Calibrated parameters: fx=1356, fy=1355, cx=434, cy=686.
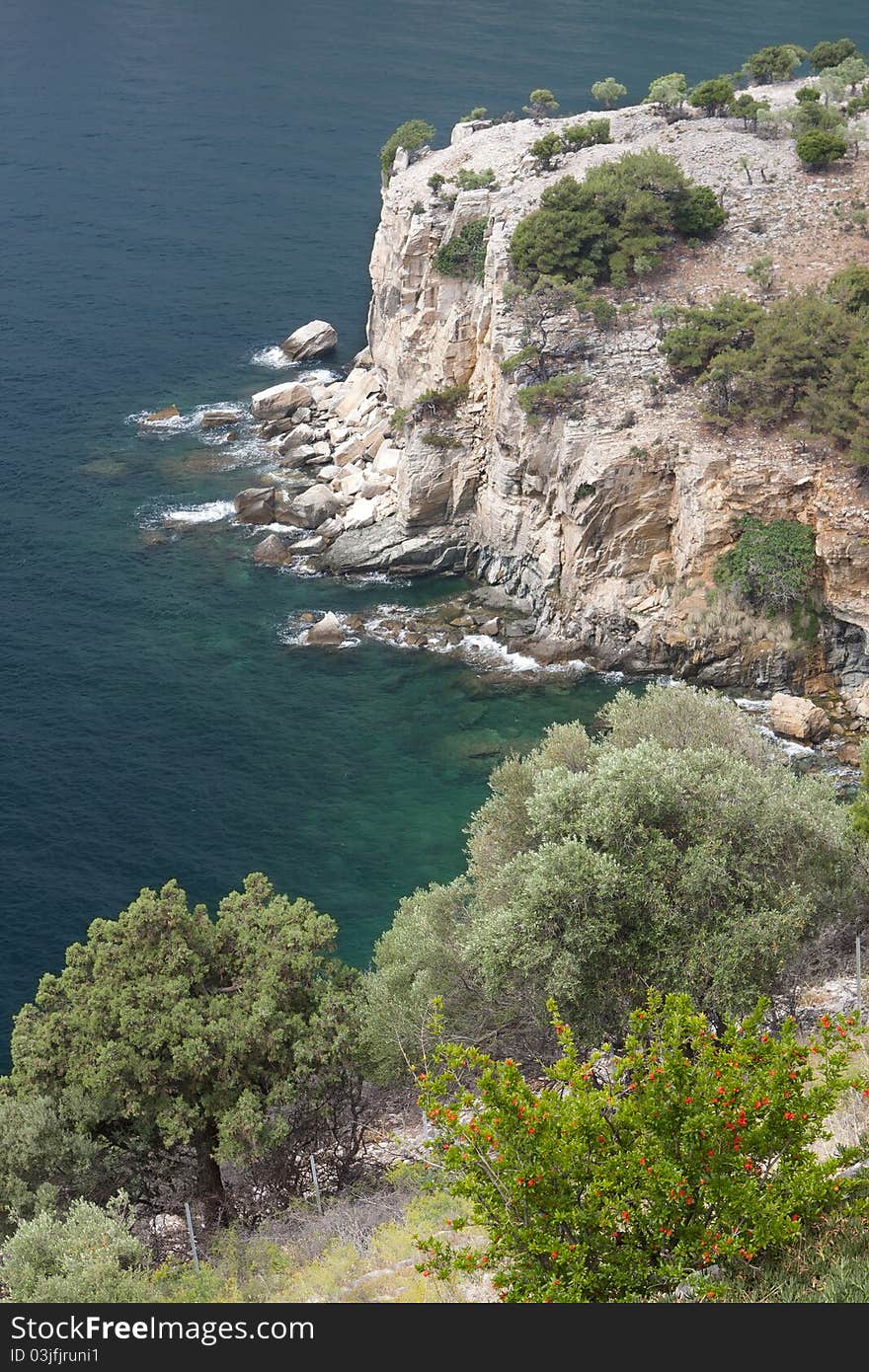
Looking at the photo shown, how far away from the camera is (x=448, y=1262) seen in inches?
716

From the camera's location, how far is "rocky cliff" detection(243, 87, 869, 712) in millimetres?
58031

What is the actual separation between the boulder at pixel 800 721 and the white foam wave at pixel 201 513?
33.4 meters

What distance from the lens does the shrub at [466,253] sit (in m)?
71.0

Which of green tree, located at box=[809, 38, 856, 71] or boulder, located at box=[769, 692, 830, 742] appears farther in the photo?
green tree, located at box=[809, 38, 856, 71]

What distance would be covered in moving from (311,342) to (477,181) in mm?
19499

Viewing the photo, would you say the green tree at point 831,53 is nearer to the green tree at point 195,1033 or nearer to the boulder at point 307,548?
the boulder at point 307,548

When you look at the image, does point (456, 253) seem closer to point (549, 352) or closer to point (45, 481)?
point (549, 352)

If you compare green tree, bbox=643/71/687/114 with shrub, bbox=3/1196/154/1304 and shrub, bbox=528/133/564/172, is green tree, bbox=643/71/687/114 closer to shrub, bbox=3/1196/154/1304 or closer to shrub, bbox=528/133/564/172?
shrub, bbox=528/133/564/172

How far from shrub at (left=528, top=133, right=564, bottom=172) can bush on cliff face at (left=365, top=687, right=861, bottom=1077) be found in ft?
167

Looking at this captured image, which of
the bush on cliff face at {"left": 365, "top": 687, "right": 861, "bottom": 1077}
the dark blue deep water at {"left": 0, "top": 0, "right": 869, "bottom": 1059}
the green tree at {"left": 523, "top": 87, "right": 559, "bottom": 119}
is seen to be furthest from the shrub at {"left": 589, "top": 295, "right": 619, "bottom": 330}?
the bush on cliff face at {"left": 365, "top": 687, "right": 861, "bottom": 1077}

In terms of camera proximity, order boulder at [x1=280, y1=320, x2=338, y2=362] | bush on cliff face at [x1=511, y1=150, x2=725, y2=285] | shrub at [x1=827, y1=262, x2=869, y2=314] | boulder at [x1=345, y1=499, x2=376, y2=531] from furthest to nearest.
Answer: boulder at [x1=280, y1=320, x2=338, y2=362]
boulder at [x1=345, y1=499, x2=376, y2=531]
bush on cliff face at [x1=511, y1=150, x2=725, y2=285]
shrub at [x1=827, y1=262, x2=869, y2=314]

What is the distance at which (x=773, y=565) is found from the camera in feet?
187

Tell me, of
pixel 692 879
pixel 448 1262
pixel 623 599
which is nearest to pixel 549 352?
pixel 623 599

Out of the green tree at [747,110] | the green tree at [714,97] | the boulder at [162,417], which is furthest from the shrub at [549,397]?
the boulder at [162,417]
